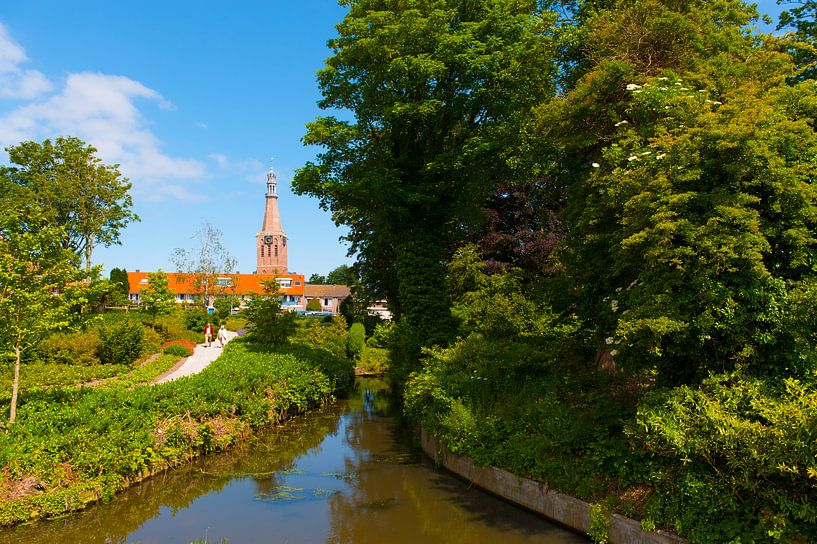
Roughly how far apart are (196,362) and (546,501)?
15.7 metres

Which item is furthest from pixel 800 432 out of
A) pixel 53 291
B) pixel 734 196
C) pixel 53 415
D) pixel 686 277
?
pixel 53 291

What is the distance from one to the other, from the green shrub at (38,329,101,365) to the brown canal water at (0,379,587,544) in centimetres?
838

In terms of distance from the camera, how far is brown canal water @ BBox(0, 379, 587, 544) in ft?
25.9

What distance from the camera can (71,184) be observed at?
33.2 meters

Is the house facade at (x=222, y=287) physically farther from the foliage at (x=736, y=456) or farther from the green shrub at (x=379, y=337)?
the foliage at (x=736, y=456)

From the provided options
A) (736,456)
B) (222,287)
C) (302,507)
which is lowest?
(302,507)

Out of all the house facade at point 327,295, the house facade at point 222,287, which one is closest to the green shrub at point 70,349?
the house facade at point 222,287

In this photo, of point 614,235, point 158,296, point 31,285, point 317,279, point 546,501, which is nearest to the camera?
point 614,235

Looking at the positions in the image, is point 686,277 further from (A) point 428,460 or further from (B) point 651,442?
(A) point 428,460

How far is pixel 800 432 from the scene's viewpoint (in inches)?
224

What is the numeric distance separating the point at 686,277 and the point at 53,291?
10892 mm

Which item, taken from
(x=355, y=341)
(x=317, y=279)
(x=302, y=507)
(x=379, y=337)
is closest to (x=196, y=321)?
(x=355, y=341)

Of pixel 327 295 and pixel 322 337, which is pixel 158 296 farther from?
pixel 327 295

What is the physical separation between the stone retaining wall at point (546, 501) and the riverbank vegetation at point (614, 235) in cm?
20
